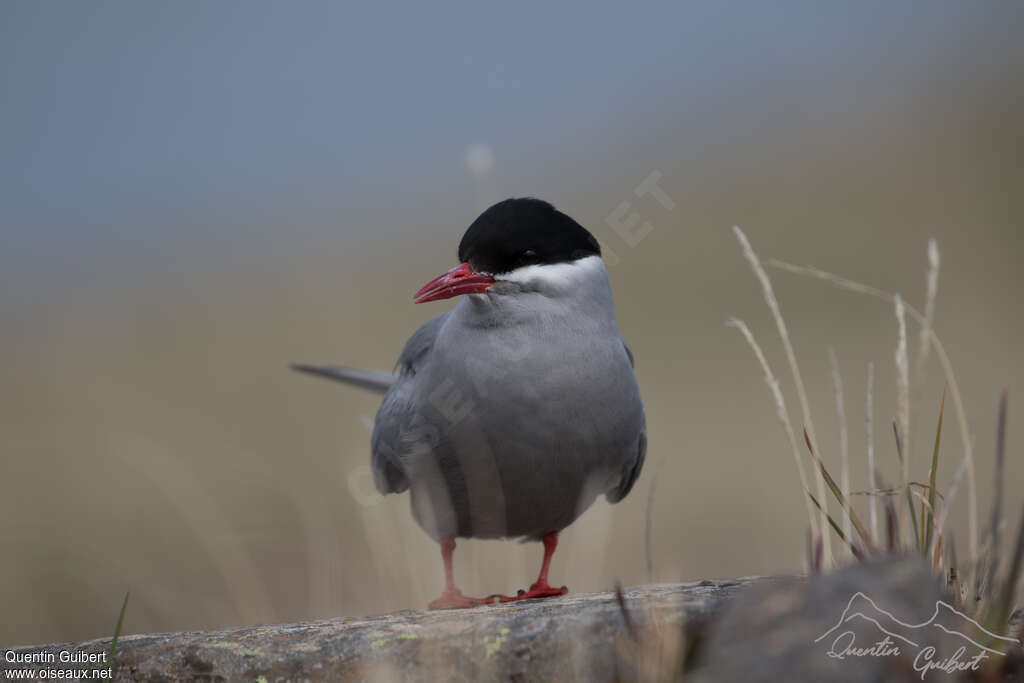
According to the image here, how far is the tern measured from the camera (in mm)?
3965

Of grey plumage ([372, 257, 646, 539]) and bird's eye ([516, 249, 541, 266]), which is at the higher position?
bird's eye ([516, 249, 541, 266])

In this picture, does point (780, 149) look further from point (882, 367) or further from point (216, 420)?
point (216, 420)

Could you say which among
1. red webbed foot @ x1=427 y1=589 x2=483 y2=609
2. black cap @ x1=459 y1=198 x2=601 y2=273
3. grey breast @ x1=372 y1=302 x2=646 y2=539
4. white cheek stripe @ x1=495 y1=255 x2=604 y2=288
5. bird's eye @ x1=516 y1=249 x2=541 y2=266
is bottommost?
red webbed foot @ x1=427 y1=589 x2=483 y2=609

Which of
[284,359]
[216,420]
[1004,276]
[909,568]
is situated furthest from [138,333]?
[909,568]

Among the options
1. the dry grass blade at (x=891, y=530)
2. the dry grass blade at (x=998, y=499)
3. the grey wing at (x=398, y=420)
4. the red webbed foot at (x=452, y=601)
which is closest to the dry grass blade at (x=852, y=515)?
the dry grass blade at (x=891, y=530)

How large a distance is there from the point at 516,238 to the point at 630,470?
117 cm

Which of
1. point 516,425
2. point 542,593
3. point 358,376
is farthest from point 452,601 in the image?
point 358,376

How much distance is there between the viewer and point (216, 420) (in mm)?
13055

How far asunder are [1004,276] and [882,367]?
3252 mm

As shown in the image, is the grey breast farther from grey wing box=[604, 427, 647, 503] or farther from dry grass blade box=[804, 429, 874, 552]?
dry grass blade box=[804, 429, 874, 552]

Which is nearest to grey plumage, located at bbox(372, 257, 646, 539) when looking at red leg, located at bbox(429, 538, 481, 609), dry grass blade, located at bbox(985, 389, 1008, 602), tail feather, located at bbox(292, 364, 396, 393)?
red leg, located at bbox(429, 538, 481, 609)

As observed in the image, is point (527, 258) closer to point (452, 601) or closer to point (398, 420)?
point (398, 420)

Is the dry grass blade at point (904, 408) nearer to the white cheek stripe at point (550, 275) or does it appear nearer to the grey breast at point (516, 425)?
the grey breast at point (516, 425)

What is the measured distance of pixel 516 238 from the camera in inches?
158
